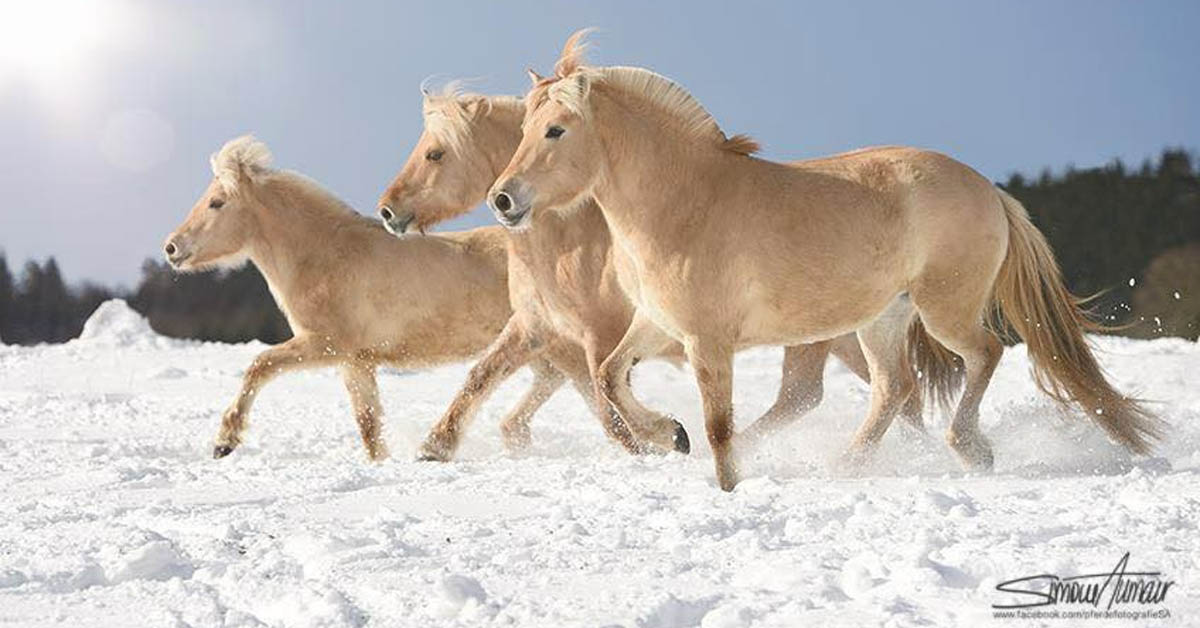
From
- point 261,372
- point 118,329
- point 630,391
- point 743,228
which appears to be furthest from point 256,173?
point 118,329

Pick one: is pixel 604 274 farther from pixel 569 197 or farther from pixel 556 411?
pixel 556 411

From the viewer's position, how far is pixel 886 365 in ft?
21.8

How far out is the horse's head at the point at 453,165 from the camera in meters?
7.27

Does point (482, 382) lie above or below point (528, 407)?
above

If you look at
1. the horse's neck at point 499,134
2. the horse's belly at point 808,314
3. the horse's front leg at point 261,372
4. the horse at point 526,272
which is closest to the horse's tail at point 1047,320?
the horse at point 526,272

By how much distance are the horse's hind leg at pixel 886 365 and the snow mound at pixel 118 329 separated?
14046 mm

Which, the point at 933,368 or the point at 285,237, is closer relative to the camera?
→ the point at 933,368

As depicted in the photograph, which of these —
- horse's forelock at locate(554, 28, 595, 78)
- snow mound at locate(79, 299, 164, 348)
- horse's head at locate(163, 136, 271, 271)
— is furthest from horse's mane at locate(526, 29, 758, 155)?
snow mound at locate(79, 299, 164, 348)

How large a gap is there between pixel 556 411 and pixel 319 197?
3211mm

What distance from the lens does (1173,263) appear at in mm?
20656

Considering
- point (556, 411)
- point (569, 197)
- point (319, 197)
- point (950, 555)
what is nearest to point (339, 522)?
point (569, 197)

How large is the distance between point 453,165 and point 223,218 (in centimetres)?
229

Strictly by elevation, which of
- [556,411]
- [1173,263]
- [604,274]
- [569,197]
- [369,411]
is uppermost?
[569,197]

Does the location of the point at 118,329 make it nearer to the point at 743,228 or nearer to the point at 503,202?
the point at 503,202
